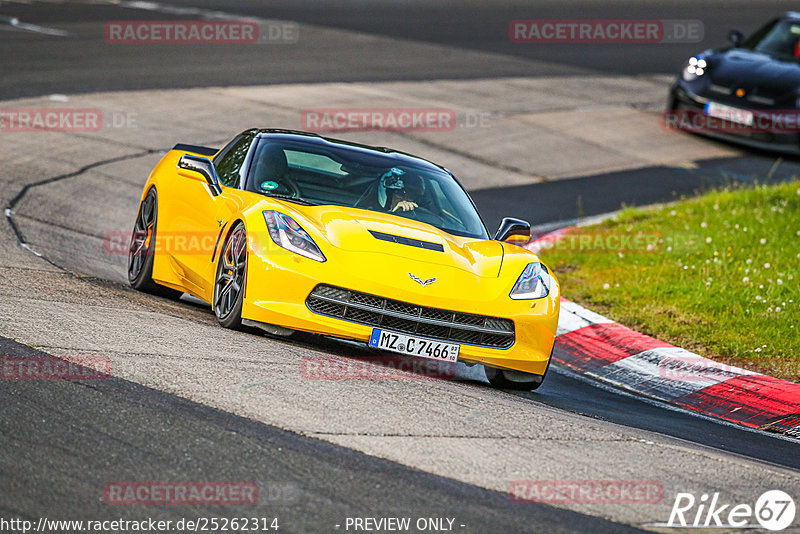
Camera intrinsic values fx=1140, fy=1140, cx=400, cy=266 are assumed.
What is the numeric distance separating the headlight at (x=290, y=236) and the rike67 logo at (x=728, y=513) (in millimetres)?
2955

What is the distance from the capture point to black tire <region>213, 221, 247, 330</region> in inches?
289

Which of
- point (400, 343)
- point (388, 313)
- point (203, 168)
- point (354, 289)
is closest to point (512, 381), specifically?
point (400, 343)

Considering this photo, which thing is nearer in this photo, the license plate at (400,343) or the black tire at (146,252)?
the license plate at (400,343)

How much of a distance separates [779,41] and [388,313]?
14.3 metres

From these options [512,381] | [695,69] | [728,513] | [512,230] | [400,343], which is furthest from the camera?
[695,69]

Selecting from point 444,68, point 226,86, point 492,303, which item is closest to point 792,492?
point 492,303

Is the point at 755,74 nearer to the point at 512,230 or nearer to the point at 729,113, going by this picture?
the point at 729,113

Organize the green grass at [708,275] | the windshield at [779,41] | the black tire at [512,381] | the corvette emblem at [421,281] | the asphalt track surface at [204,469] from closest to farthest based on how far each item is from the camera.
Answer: the asphalt track surface at [204,469], the corvette emblem at [421,281], the black tire at [512,381], the green grass at [708,275], the windshield at [779,41]

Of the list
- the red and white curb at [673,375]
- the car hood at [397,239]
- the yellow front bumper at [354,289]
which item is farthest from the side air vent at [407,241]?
the red and white curb at [673,375]

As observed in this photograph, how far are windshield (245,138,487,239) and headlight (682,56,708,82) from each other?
1083cm

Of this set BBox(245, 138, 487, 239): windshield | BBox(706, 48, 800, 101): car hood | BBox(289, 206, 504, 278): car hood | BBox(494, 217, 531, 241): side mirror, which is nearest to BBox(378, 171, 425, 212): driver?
BBox(245, 138, 487, 239): windshield

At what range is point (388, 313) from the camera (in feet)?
23.0

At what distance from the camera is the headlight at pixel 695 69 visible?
728 inches

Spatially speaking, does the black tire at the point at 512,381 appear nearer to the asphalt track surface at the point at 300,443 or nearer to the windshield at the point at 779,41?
the asphalt track surface at the point at 300,443
